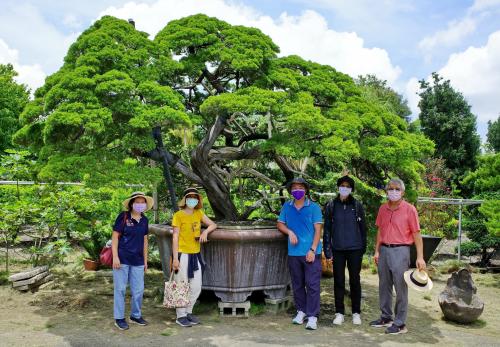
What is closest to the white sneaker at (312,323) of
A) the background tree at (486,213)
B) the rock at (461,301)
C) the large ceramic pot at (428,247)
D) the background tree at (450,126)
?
the rock at (461,301)

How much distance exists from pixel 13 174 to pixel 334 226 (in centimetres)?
466

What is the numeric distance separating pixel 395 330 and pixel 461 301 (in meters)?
1.02

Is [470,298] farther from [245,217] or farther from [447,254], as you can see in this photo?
[447,254]

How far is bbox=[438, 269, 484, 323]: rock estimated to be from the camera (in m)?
5.35

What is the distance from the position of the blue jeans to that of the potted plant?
0.77 metres

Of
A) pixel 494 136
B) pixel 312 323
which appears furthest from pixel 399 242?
pixel 494 136

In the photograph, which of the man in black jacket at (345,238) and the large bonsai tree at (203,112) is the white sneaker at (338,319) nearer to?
the man in black jacket at (345,238)

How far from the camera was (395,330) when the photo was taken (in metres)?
4.86

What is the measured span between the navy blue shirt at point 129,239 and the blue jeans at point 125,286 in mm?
76

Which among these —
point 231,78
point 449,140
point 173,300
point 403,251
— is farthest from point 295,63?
point 449,140

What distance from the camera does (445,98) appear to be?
67.3 ft

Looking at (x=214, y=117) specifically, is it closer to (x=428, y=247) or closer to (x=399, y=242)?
(x=399, y=242)

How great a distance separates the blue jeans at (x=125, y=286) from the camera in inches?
188

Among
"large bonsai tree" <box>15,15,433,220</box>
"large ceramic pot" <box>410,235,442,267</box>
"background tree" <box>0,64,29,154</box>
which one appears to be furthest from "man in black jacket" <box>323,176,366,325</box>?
"background tree" <box>0,64,29,154</box>
